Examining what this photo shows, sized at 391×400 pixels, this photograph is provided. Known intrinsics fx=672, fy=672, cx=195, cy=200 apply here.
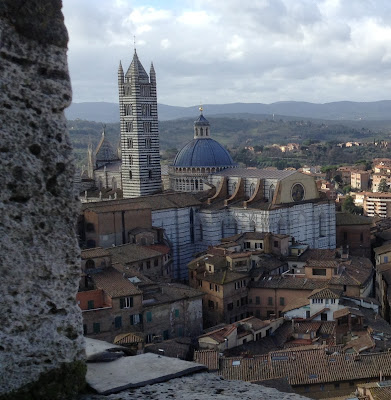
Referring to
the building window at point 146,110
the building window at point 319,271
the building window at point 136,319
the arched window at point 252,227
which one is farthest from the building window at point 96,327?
the building window at point 146,110

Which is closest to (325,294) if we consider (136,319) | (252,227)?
(136,319)

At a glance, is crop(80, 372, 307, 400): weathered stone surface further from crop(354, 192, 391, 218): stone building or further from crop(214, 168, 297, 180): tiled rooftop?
crop(354, 192, 391, 218): stone building

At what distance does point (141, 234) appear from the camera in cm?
3334

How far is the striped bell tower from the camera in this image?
42.8 meters

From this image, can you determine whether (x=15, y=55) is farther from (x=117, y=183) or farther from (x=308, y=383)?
(x=117, y=183)

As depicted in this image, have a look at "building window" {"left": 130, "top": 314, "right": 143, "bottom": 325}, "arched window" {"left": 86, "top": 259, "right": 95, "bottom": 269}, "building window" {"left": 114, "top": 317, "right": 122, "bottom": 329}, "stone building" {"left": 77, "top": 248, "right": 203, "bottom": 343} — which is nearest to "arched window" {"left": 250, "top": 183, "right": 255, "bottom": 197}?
"stone building" {"left": 77, "top": 248, "right": 203, "bottom": 343}

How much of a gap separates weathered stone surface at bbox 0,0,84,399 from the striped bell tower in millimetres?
39110

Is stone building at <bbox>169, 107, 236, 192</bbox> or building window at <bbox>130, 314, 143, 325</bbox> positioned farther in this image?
stone building at <bbox>169, 107, 236, 192</bbox>

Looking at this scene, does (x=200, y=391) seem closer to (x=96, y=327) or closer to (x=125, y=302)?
(x=96, y=327)

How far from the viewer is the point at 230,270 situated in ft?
97.0

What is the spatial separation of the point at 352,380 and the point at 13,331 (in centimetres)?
1680

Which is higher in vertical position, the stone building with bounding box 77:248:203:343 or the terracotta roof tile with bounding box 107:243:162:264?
the terracotta roof tile with bounding box 107:243:162:264

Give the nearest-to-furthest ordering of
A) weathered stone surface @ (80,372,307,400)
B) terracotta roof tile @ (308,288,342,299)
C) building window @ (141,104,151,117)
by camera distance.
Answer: weathered stone surface @ (80,372,307,400) < terracotta roof tile @ (308,288,342,299) < building window @ (141,104,151,117)

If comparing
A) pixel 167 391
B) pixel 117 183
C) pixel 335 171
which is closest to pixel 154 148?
pixel 117 183
